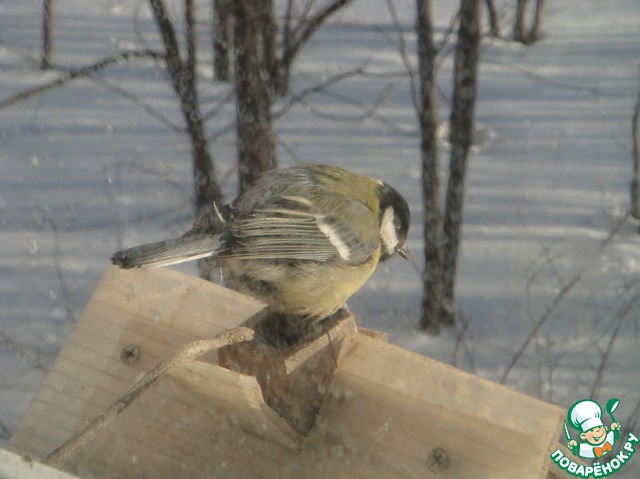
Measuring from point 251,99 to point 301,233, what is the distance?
1.86 metres

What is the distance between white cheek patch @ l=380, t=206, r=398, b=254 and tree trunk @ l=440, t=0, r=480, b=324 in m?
2.40

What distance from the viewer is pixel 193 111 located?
4309 mm

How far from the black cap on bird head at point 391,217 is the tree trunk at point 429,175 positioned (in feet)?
7.77

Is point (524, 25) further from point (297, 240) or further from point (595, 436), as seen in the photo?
point (297, 240)

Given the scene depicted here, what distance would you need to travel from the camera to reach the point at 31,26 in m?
6.46

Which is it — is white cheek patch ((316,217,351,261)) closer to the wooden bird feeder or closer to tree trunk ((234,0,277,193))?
the wooden bird feeder

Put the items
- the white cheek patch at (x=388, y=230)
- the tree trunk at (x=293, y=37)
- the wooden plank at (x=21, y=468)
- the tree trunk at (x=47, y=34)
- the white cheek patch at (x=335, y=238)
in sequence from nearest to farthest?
the wooden plank at (x=21, y=468)
the white cheek patch at (x=335, y=238)
the white cheek patch at (x=388, y=230)
the tree trunk at (x=293, y=37)
the tree trunk at (x=47, y=34)

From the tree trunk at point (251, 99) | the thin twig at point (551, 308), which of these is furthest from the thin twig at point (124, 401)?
the thin twig at point (551, 308)

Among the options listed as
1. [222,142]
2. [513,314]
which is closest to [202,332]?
[513,314]

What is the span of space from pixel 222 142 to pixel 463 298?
1.93m

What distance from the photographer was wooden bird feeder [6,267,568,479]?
1.54m

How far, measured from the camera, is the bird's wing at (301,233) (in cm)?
195

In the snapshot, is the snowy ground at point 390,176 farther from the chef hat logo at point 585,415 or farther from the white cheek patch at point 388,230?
the white cheek patch at point 388,230

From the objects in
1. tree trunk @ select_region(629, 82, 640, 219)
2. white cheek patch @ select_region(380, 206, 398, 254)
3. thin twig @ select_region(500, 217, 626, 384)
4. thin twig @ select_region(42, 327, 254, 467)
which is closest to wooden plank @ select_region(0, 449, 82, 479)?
thin twig @ select_region(42, 327, 254, 467)
